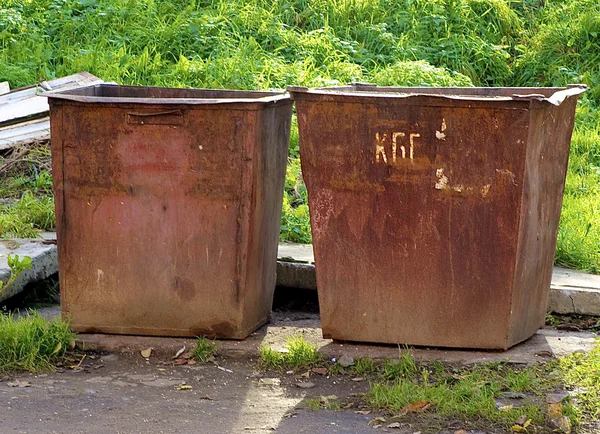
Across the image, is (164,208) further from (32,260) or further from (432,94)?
(432,94)

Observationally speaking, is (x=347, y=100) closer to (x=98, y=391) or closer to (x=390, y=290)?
(x=390, y=290)

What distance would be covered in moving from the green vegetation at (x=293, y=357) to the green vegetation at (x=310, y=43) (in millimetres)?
3912

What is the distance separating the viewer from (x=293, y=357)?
4246mm

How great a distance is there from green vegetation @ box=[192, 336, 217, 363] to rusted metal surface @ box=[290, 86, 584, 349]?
0.55 m

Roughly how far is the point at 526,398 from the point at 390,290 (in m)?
0.79

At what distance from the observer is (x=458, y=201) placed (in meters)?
4.04

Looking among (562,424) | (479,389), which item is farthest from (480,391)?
(562,424)

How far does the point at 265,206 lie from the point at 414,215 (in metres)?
0.74

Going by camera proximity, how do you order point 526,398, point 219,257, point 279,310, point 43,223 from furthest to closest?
point 43,223, point 279,310, point 219,257, point 526,398

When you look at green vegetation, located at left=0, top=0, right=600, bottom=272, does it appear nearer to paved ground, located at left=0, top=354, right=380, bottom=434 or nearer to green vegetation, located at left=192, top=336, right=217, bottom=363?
green vegetation, located at left=192, top=336, right=217, bottom=363

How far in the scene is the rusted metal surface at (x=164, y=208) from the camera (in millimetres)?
4234

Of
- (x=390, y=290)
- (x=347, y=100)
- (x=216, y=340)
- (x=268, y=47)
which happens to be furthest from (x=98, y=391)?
(x=268, y=47)

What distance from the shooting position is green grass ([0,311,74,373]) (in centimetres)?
420

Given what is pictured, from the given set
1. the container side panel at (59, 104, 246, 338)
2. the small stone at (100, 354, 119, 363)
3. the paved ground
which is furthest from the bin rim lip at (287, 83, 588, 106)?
the small stone at (100, 354, 119, 363)
